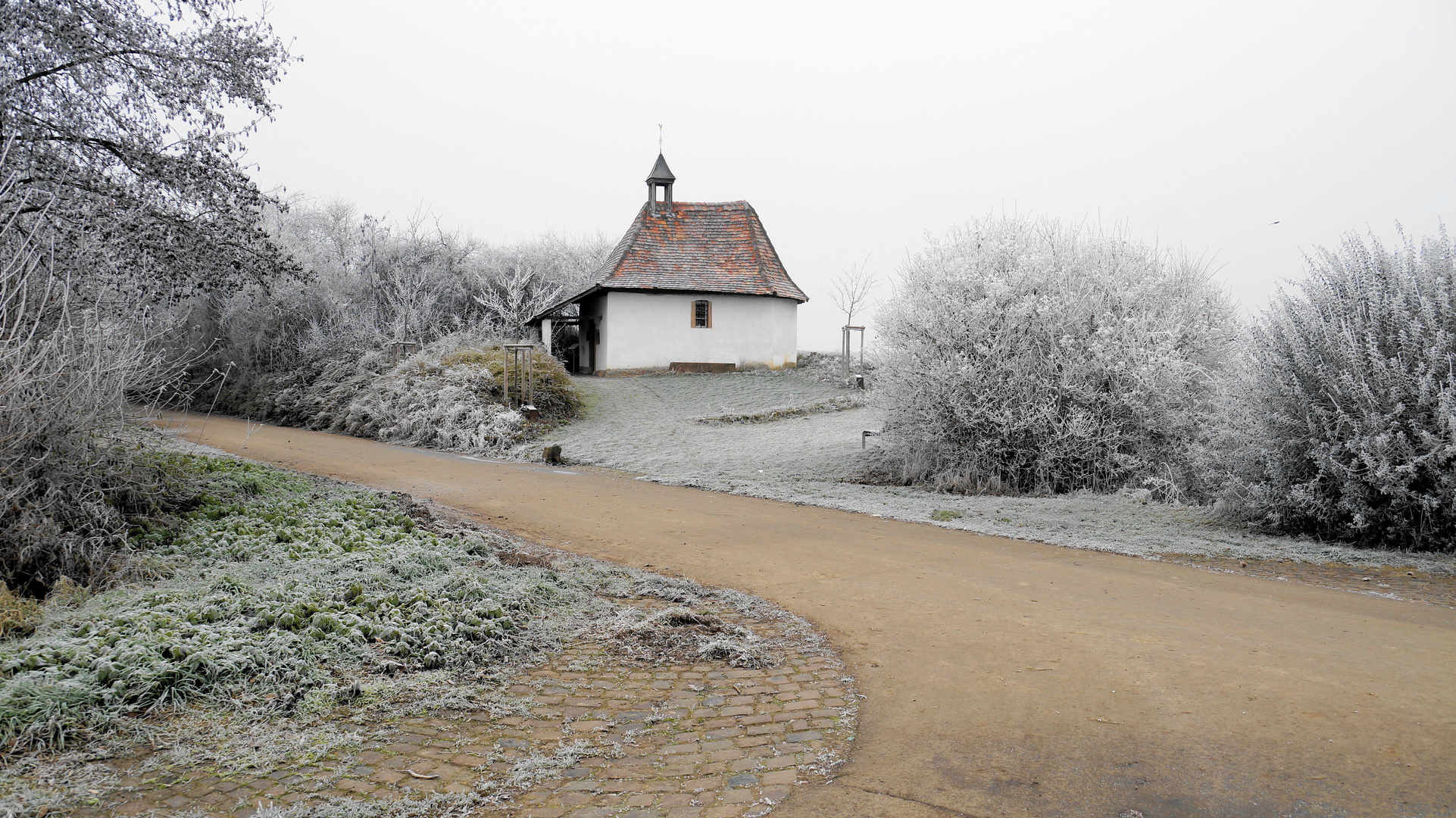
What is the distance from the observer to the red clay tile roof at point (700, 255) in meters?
35.1

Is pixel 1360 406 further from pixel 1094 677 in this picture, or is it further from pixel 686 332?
pixel 686 332

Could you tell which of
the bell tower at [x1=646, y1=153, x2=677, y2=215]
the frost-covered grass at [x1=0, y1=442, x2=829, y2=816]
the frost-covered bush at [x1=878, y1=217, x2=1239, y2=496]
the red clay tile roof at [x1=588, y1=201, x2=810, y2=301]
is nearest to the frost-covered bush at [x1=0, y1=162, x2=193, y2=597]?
the frost-covered grass at [x1=0, y1=442, x2=829, y2=816]

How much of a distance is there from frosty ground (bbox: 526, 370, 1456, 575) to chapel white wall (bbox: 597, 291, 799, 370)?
94.5 inches

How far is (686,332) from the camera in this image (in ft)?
116

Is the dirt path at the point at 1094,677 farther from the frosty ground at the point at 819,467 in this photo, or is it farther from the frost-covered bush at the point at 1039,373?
the frost-covered bush at the point at 1039,373

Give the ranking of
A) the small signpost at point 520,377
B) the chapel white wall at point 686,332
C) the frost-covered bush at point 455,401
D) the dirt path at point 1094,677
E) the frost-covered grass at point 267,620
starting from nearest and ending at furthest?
the dirt path at point 1094,677, the frost-covered grass at point 267,620, the frost-covered bush at point 455,401, the small signpost at point 520,377, the chapel white wall at point 686,332

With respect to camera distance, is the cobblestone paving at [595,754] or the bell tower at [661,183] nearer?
the cobblestone paving at [595,754]

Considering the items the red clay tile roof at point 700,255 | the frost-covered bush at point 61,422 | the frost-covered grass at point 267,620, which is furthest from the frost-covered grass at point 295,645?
the red clay tile roof at point 700,255

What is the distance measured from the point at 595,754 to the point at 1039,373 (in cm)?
1164

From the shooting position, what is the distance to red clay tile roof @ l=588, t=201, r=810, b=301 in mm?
35094

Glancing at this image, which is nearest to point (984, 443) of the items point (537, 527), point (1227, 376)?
point (1227, 376)

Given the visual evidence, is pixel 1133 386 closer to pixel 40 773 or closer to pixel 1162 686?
pixel 1162 686

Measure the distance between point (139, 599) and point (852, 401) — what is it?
23.6 meters

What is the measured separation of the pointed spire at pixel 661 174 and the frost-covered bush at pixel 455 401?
586 inches
